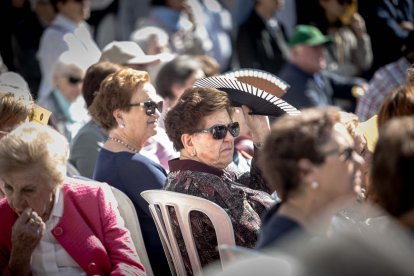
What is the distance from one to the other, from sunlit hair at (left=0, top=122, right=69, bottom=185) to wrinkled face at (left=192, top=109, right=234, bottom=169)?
84 cm

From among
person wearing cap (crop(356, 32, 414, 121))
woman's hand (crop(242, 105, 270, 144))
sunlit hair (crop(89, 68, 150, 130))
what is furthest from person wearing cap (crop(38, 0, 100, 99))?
woman's hand (crop(242, 105, 270, 144))

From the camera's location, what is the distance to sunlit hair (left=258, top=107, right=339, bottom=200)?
307 centimetres

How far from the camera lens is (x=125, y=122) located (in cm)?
527

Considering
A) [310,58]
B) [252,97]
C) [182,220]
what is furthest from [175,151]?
[310,58]

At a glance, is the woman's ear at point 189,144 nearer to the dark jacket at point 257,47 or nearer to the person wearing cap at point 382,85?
the person wearing cap at point 382,85

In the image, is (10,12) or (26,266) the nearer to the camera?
(26,266)

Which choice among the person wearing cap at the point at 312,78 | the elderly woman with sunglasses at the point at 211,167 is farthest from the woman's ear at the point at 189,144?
the person wearing cap at the point at 312,78

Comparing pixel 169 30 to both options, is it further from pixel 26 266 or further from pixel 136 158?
pixel 26 266

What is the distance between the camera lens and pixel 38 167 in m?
3.91

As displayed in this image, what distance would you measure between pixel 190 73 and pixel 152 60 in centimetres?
29

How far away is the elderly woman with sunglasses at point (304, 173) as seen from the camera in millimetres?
3074

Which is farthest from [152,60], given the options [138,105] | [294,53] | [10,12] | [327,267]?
[327,267]

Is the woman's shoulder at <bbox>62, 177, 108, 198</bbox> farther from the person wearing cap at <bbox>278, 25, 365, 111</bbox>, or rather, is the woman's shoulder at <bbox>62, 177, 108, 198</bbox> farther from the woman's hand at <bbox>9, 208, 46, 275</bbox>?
the person wearing cap at <bbox>278, 25, 365, 111</bbox>

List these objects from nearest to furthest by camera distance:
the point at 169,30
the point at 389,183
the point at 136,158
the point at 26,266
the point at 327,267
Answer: the point at 327,267 < the point at 389,183 < the point at 26,266 < the point at 136,158 < the point at 169,30
